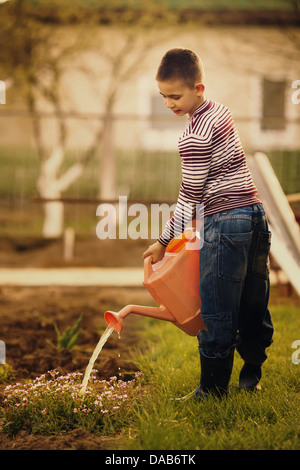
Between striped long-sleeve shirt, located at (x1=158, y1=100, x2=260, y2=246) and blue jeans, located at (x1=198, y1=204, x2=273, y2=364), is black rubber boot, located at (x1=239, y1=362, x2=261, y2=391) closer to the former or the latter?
blue jeans, located at (x1=198, y1=204, x2=273, y2=364)

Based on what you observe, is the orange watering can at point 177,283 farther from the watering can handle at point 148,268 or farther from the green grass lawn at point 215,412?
the green grass lawn at point 215,412

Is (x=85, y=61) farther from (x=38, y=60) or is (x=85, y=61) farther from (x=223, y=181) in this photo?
(x=223, y=181)

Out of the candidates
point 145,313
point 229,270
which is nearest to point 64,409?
point 145,313

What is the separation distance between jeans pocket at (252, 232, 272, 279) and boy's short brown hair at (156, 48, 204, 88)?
29.8 inches

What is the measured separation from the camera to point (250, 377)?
2.99 metres

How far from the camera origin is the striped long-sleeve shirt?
261 cm

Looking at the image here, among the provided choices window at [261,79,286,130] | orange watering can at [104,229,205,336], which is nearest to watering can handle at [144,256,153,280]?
orange watering can at [104,229,205,336]

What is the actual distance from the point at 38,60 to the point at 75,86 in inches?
105

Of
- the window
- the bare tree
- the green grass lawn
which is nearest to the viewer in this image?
the green grass lawn

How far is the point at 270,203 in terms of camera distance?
4293mm

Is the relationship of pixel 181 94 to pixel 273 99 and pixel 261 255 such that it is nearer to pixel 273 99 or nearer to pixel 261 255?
pixel 261 255

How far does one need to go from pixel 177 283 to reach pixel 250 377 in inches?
→ 26.2

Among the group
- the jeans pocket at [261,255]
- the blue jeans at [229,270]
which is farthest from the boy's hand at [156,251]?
the jeans pocket at [261,255]

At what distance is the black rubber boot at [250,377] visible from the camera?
9.72 feet
